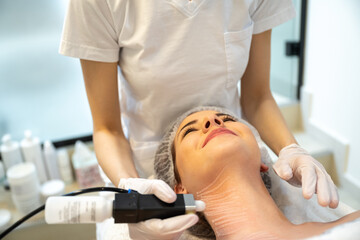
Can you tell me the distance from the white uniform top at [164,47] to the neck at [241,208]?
326 millimetres

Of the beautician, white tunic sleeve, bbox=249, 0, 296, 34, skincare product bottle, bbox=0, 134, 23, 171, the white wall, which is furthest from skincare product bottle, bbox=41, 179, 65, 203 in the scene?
the white wall

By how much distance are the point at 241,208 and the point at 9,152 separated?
161 cm

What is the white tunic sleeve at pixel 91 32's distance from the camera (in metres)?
0.97

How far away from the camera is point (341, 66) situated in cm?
210

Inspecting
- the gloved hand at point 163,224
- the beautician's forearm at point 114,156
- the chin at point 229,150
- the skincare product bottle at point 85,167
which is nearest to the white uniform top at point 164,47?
the beautician's forearm at point 114,156

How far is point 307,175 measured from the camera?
0.92 metres

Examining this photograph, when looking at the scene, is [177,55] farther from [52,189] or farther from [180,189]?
[52,189]

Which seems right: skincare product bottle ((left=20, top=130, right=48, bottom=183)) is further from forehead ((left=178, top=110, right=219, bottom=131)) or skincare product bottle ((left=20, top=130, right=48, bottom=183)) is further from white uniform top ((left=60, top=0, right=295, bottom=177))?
forehead ((left=178, top=110, right=219, bottom=131))

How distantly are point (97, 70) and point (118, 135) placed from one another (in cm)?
25

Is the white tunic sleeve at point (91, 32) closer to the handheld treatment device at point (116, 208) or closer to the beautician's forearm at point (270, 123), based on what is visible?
the handheld treatment device at point (116, 208)

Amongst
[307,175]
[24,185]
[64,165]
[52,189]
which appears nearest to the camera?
[307,175]

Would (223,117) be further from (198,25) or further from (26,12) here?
(26,12)

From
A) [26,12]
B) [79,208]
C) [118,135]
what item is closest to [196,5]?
[118,135]

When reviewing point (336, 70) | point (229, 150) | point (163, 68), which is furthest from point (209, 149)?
point (336, 70)
